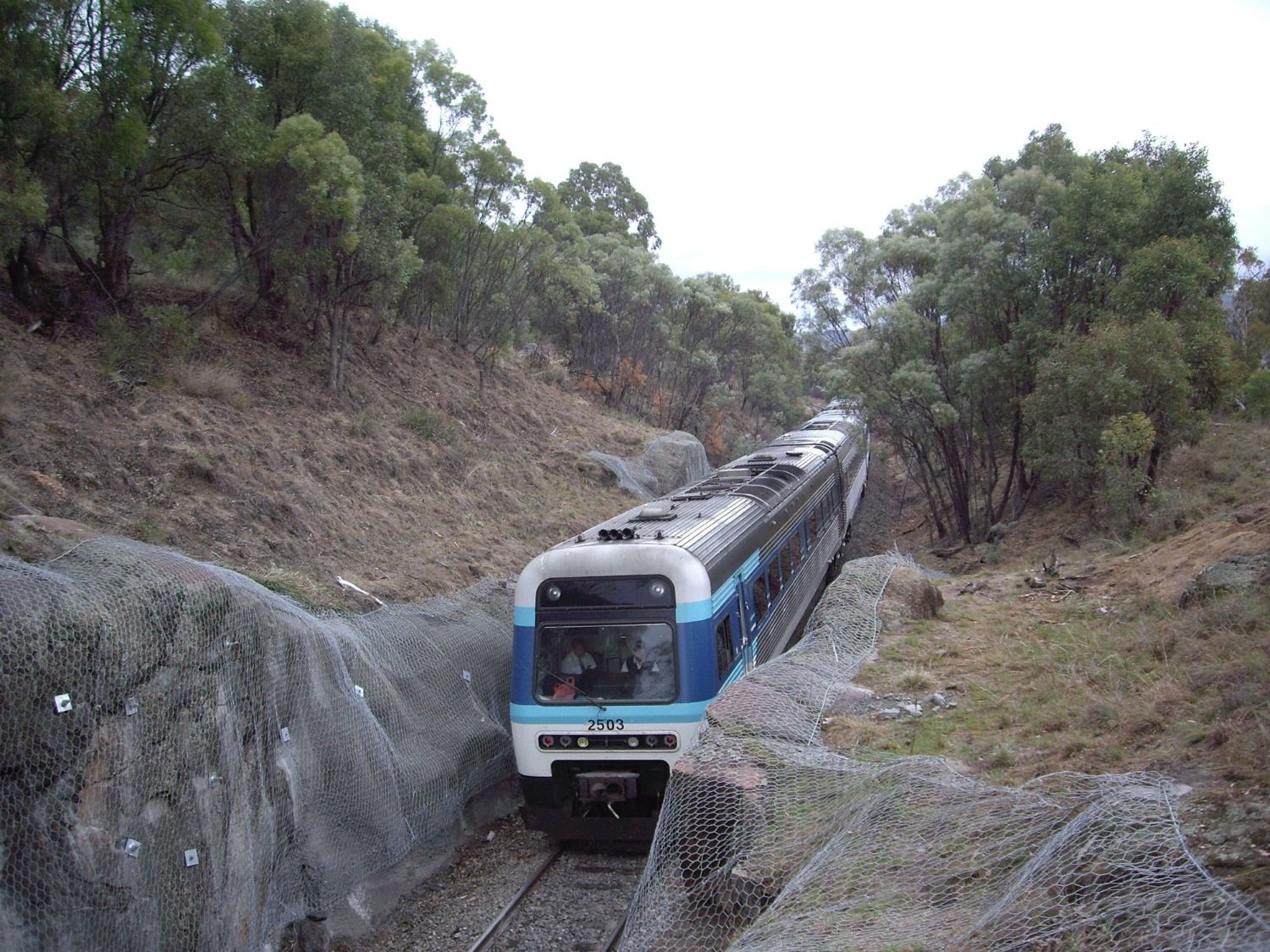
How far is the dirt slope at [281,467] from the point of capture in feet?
34.2

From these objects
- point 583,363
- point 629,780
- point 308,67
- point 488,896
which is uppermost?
point 308,67

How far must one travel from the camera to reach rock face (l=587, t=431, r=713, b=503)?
22.8 meters

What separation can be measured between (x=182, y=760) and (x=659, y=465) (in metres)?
19.3

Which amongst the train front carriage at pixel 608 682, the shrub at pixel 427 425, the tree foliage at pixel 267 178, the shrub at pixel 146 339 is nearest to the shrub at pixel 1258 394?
the tree foliage at pixel 267 178

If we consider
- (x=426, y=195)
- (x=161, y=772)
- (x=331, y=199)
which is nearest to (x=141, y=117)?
(x=331, y=199)

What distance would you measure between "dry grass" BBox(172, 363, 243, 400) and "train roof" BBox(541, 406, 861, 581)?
20.9 ft

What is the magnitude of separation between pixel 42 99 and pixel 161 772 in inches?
332

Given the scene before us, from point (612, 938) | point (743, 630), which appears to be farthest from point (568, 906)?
point (743, 630)

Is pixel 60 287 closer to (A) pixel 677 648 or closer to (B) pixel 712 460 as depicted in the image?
(A) pixel 677 648

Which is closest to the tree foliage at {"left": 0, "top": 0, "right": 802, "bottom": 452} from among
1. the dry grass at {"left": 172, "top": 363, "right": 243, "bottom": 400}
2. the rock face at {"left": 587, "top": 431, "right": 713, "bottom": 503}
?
the dry grass at {"left": 172, "top": 363, "right": 243, "bottom": 400}

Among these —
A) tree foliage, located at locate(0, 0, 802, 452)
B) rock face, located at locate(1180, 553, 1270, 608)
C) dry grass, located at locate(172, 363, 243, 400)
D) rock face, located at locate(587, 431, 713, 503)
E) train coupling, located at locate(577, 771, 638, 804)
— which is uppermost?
tree foliage, located at locate(0, 0, 802, 452)

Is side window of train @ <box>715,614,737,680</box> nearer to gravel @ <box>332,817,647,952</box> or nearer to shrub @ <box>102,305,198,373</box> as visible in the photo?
gravel @ <box>332,817,647,952</box>

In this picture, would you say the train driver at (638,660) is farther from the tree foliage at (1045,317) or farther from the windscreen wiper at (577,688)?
the tree foliage at (1045,317)

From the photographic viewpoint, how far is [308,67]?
15359 mm
